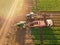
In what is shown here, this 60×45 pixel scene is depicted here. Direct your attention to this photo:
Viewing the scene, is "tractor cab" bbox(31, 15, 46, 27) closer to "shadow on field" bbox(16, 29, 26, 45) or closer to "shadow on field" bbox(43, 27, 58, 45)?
"shadow on field" bbox(43, 27, 58, 45)

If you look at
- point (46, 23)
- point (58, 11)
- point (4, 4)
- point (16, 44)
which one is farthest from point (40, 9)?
point (16, 44)

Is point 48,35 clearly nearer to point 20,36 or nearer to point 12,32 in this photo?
point 20,36

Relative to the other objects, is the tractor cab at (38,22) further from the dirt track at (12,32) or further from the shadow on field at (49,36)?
the dirt track at (12,32)

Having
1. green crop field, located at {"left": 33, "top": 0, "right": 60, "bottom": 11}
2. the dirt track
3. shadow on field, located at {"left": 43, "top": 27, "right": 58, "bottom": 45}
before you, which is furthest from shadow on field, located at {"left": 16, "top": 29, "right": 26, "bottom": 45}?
green crop field, located at {"left": 33, "top": 0, "right": 60, "bottom": 11}

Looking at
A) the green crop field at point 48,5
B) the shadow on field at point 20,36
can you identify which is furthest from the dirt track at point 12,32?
the green crop field at point 48,5

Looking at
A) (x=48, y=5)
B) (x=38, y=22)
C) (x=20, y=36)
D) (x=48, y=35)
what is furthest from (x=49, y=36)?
(x=48, y=5)

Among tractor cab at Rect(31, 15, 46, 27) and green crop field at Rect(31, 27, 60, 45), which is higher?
tractor cab at Rect(31, 15, 46, 27)
